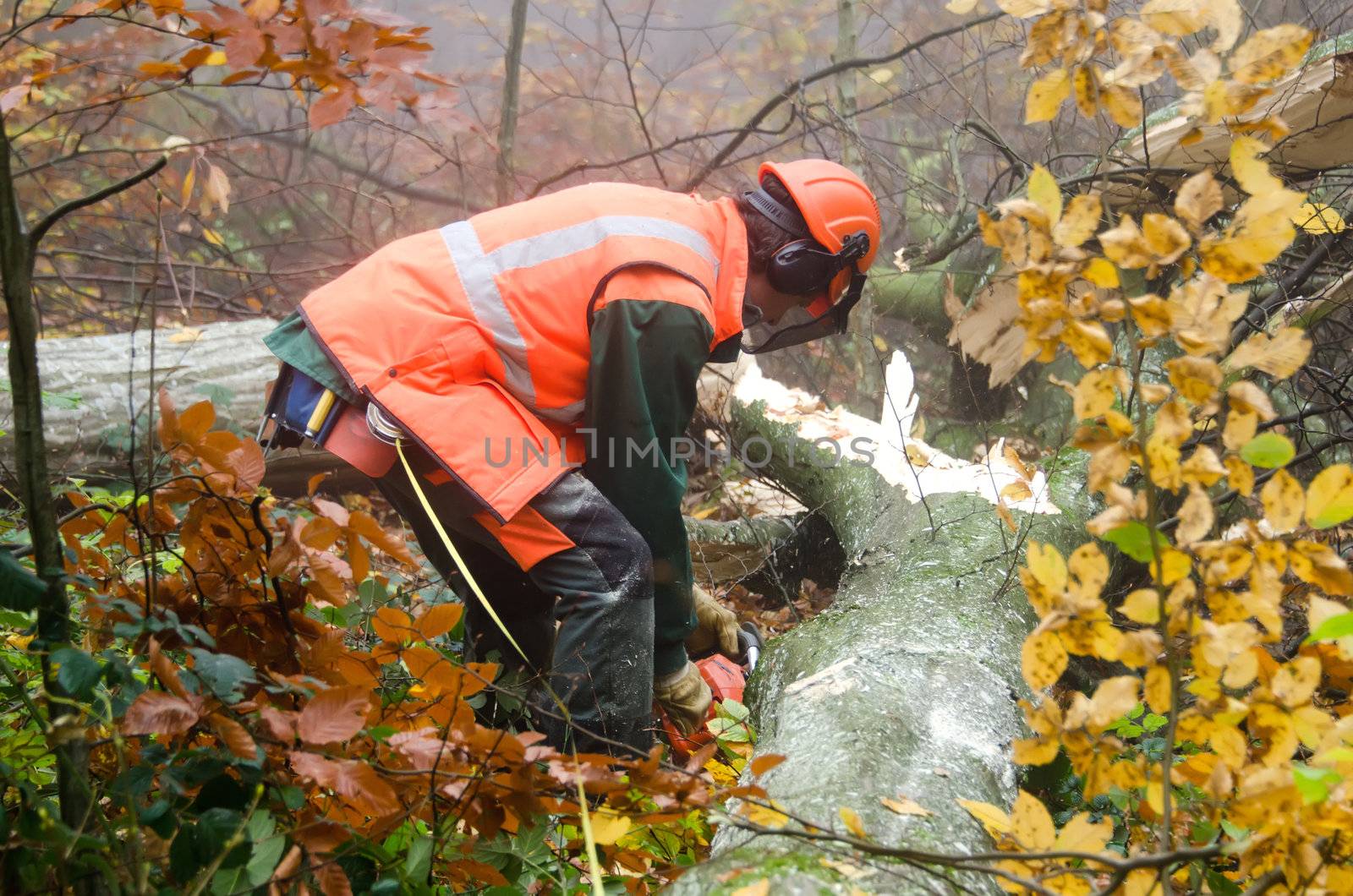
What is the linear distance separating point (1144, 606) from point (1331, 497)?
21 centimetres

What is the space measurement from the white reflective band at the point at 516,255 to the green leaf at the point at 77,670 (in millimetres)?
1463

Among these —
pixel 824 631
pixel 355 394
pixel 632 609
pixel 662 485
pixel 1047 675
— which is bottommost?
pixel 824 631

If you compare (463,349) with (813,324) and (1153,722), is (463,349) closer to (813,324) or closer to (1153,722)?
(813,324)

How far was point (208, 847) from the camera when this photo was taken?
3.51 feet

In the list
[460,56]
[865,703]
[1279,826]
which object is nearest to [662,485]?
[865,703]

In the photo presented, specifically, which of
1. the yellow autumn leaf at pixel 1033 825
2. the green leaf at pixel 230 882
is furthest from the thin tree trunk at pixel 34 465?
the yellow autumn leaf at pixel 1033 825

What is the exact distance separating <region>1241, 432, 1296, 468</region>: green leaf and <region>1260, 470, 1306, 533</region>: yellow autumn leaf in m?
0.03

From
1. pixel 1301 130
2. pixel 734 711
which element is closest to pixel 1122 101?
pixel 734 711

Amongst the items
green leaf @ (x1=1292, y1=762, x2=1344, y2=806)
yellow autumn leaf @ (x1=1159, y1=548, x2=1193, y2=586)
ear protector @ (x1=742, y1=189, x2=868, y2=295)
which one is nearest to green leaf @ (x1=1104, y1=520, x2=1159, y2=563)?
Result: yellow autumn leaf @ (x1=1159, y1=548, x2=1193, y2=586)

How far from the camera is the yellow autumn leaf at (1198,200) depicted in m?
1.01

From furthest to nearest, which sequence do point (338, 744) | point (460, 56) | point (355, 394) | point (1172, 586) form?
1. point (460, 56)
2. point (355, 394)
3. point (338, 744)
4. point (1172, 586)

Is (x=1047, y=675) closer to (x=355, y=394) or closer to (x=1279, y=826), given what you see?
(x=1279, y=826)

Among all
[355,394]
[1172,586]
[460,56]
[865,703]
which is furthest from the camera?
[460,56]

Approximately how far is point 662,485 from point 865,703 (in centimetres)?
79
